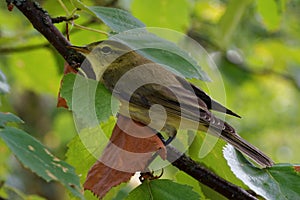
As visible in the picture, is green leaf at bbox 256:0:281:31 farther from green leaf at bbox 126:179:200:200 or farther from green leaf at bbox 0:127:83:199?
green leaf at bbox 0:127:83:199

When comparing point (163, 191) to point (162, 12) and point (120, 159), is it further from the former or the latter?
point (162, 12)

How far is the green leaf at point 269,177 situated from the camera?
1.13 metres

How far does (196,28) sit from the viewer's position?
3.96 meters

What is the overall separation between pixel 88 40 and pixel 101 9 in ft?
2.38

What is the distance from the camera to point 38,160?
3.38 feet

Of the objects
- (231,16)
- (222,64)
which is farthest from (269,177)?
(222,64)

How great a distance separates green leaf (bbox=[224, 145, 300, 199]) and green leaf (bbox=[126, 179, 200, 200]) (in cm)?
10

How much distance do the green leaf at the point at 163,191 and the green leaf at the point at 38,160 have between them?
0.16m

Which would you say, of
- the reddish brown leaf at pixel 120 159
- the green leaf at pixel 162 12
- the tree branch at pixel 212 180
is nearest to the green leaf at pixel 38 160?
the reddish brown leaf at pixel 120 159

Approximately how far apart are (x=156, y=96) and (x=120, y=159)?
35cm

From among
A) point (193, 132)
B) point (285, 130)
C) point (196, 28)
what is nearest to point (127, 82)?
point (193, 132)

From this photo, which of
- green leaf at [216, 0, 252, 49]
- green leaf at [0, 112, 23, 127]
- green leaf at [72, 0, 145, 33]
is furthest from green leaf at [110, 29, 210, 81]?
green leaf at [216, 0, 252, 49]

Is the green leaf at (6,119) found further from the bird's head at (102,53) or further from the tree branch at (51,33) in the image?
the bird's head at (102,53)

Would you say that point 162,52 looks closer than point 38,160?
No
